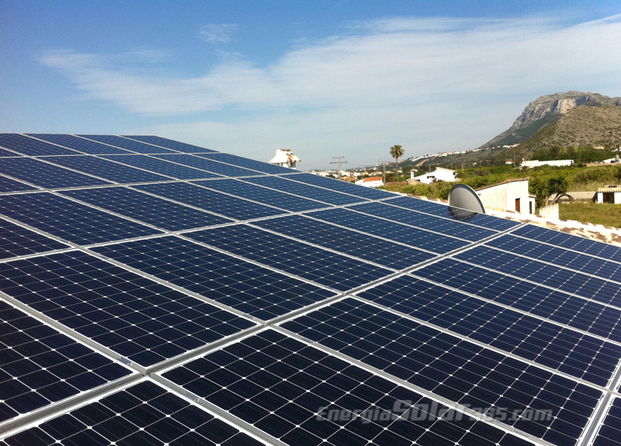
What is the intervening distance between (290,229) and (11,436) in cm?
1110

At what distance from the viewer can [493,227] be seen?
69.8 ft

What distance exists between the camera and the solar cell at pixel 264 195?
19.5 meters

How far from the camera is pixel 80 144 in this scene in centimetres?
2636

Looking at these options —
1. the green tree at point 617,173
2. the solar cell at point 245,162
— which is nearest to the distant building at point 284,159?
the solar cell at point 245,162

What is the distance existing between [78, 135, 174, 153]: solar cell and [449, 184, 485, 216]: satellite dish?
17970 millimetres

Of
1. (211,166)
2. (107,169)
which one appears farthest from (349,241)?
(211,166)

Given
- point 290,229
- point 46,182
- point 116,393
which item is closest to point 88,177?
point 46,182

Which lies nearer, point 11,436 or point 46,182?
point 11,436

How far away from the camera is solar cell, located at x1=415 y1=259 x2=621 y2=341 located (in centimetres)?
1212

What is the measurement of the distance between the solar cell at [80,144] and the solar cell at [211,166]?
2.92 meters

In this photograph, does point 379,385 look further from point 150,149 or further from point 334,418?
point 150,149

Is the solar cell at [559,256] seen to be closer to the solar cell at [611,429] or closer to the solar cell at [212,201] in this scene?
the solar cell at [212,201]

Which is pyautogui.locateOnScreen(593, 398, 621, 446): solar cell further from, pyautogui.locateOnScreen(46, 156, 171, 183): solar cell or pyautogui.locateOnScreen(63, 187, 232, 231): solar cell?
pyautogui.locateOnScreen(46, 156, 171, 183): solar cell

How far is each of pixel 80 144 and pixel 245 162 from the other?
9.79 metres
